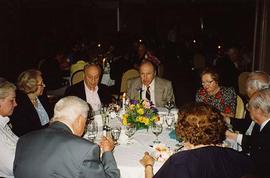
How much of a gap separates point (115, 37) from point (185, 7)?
324 centimetres

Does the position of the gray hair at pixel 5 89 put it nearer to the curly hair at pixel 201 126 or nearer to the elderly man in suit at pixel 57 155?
the elderly man in suit at pixel 57 155

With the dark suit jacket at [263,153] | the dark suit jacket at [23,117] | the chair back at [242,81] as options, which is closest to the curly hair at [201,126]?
the dark suit jacket at [263,153]

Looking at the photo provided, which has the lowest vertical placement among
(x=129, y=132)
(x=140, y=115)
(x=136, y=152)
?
(x=136, y=152)

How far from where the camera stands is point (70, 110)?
89.0 inches

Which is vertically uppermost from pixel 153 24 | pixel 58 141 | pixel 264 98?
pixel 153 24

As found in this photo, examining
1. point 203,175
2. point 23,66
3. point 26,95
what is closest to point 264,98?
point 203,175

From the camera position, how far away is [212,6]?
1435 cm

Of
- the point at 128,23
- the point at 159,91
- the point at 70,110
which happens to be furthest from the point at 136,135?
the point at 128,23

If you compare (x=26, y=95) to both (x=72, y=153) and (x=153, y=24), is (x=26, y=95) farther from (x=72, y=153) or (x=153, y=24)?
(x=153, y=24)

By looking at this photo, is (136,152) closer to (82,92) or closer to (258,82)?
(258,82)

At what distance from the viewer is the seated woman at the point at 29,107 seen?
3401 millimetres

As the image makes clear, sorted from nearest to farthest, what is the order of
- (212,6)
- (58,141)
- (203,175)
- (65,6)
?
(203,175), (58,141), (65,6), (212,6)

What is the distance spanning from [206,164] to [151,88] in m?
2.81

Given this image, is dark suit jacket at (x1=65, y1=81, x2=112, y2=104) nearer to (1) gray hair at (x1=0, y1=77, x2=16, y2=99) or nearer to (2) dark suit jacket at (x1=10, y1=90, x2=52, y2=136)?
(2) dark suit jacket at (x1=10, y1=90, x2=52, y2=136)
